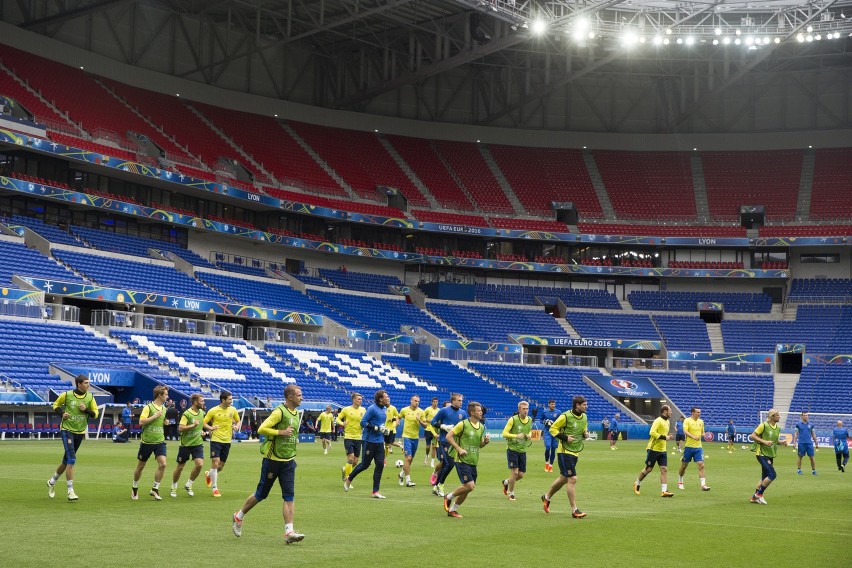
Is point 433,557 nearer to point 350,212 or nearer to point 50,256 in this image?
point 50,256

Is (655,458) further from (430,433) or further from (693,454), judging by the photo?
(430,433)

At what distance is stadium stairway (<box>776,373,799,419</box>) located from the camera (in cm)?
7144

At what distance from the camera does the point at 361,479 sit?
2742cm

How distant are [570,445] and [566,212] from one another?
6607 centimetres

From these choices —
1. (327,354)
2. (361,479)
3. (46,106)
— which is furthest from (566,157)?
(361,479)

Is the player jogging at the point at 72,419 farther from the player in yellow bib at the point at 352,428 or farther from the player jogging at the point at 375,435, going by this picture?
the player in yellow bib at the point at 352,428

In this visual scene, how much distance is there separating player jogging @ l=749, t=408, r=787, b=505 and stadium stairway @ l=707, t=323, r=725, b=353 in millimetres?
55809

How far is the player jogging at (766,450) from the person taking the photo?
22.8 m

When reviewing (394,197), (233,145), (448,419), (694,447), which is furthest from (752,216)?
(448,419)

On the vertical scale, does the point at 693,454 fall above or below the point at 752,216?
below

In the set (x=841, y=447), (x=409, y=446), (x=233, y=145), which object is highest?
(x=233, y=145)

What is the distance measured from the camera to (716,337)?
80438 mm

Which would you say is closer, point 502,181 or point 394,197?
point 394,197

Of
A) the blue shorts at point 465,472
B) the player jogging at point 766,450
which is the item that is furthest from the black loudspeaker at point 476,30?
the blue shorts at point 465,472
